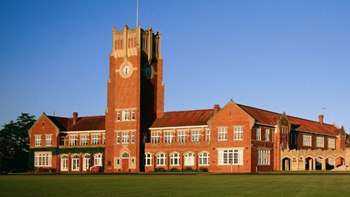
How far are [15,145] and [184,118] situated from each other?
3179 cm

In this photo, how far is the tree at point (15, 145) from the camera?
87.8 meters

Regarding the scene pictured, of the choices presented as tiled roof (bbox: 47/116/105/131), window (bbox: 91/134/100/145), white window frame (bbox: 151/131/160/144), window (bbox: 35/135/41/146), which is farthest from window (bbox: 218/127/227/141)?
window (bbox: 35/135/41/146)

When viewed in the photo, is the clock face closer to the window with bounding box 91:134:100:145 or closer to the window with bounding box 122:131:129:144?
the window with bounding box 122:131:129:144

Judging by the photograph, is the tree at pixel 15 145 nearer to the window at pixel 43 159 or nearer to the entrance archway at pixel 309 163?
the window at pixel 43 159

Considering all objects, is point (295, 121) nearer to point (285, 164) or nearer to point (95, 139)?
point (285, 164)

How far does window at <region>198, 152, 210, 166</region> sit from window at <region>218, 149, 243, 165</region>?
2.59m

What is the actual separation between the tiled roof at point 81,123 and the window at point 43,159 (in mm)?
5076

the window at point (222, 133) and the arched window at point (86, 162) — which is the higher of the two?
the window at point (222, 133)

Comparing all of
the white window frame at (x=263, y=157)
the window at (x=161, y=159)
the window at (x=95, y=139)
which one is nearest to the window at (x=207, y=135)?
the window at (x=161, y=159)

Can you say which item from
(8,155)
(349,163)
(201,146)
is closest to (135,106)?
(201,146)

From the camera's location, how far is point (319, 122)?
96625mm

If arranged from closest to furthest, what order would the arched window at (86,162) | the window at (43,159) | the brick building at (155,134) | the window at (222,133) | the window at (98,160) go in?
the brick building at (155,134) < the window at (222,133) < the window at (98,160) < the arched window at (86,162) < the window at (43,159)

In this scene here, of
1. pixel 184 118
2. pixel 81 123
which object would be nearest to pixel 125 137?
pixel 184 118

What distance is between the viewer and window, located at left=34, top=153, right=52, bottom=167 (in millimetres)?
86250
